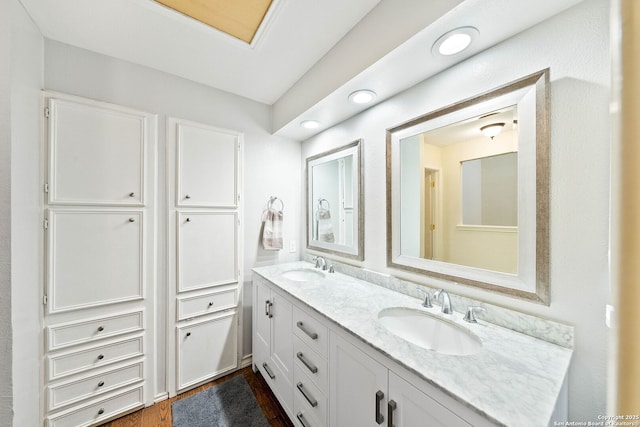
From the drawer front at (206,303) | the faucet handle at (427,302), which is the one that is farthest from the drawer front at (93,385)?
the faucet handle at (427,302)

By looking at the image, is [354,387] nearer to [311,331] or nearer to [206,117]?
[311,331]

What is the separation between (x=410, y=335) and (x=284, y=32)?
6.04ft

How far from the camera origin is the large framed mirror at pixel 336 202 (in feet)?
5.80

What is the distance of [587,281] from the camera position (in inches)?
33.5

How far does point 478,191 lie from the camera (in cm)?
116

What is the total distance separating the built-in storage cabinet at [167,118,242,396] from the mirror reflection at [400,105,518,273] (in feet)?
4.55

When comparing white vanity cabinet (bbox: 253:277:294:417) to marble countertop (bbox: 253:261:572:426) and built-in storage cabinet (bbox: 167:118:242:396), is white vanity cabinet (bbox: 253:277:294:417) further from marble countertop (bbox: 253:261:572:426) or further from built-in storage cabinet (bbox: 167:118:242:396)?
marble countertop (bbox: 253:261:572:426)

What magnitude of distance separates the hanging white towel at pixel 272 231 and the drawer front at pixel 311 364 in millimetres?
929

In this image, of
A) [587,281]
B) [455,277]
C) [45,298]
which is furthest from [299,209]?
[587,281]

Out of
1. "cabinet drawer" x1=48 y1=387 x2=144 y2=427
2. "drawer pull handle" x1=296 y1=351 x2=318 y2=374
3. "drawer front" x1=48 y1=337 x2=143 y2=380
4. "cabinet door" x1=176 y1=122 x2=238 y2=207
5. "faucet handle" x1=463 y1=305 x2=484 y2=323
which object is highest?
"cabinet door" x1=176 y1=122 x2=238 y2=207

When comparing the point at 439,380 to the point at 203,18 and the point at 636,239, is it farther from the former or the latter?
the point at 203,18

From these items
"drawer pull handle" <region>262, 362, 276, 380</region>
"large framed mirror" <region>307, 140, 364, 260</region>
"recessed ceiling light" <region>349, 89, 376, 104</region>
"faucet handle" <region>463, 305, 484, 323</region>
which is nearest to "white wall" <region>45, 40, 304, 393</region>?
"large framed mirror" <region>307, 140, 364, 260</region>

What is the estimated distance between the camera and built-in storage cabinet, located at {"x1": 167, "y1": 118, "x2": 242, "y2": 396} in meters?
1.74

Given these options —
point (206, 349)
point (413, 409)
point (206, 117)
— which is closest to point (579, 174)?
point (413, 409)
